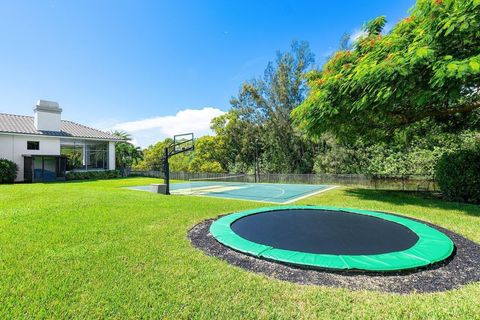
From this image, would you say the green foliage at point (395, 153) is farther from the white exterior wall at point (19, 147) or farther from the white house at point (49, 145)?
the white exterior wall at point (19, 147)

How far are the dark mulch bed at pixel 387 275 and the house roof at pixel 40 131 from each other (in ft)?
74.1

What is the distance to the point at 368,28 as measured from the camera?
9109 mm

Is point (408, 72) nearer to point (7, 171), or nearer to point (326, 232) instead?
point (326, 232)

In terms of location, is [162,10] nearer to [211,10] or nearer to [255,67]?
[211,10]

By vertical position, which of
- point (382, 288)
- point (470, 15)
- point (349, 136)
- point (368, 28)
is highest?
point (368, 28)

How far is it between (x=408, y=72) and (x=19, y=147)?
25114 millimetres

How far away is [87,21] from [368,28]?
1151 centimetres

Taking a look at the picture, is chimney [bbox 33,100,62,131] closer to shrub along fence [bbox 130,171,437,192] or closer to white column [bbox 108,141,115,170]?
white column [bbox 108,141,115,170]

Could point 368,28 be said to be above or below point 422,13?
above

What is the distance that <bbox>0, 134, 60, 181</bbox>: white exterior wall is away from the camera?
17.9 metres

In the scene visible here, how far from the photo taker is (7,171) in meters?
17.0

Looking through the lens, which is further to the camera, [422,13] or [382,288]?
[422,13]

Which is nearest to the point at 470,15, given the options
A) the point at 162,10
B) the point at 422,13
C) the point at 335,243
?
the point at 422,13

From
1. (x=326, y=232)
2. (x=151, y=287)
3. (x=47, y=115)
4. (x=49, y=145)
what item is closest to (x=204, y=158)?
(x=49, y=145)
